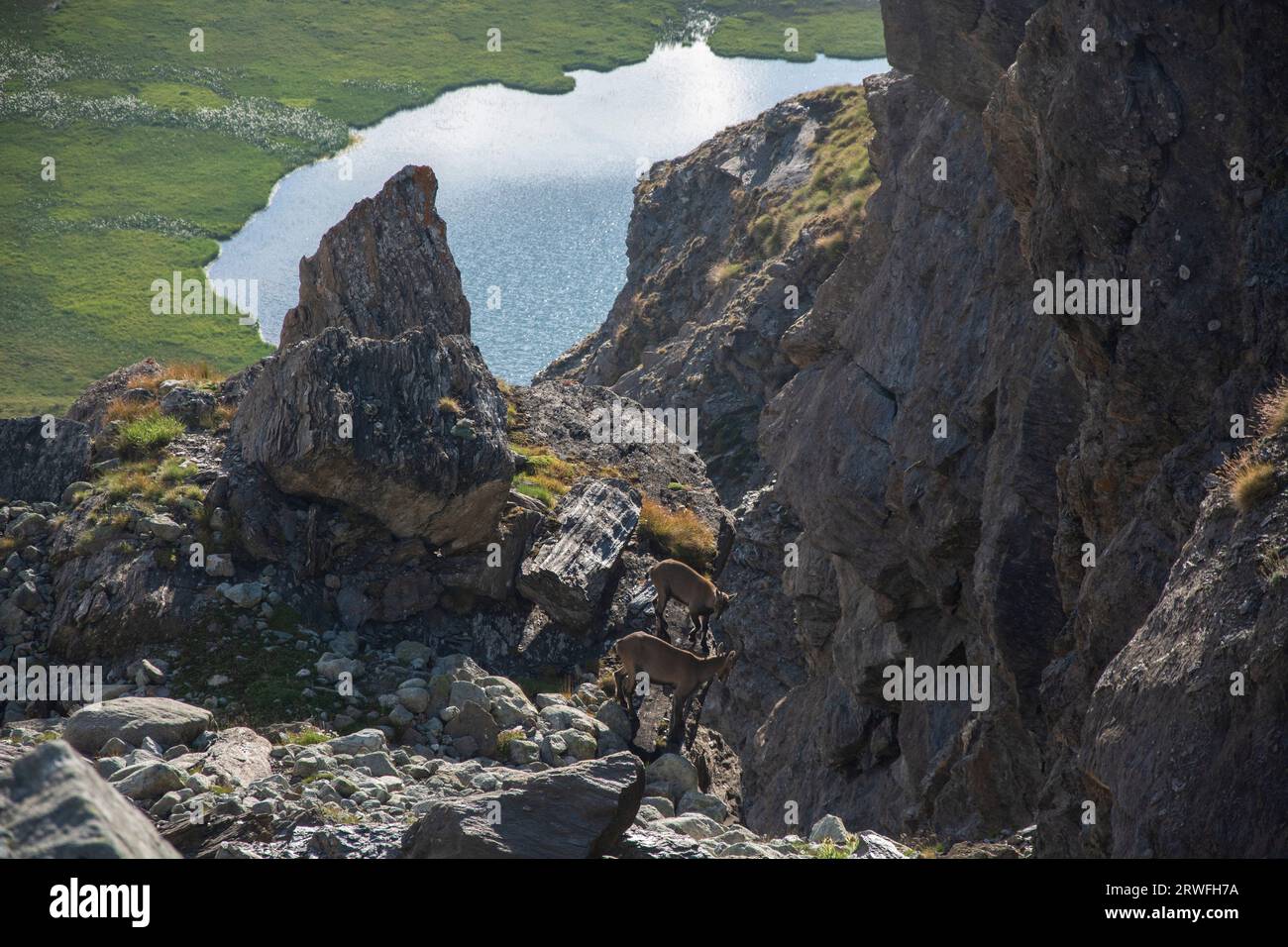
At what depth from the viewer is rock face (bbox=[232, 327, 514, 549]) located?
26.8 meters

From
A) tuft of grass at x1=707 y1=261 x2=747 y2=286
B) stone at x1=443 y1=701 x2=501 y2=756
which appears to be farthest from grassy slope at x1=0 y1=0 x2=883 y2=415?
stone at x1=443 y1=701 x2=501 y2=756

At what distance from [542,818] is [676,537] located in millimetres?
19095

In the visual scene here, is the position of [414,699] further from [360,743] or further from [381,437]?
[381,437]

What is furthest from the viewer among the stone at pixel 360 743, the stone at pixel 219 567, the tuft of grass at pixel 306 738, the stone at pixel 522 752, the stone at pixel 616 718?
the stone at pixel 219 567

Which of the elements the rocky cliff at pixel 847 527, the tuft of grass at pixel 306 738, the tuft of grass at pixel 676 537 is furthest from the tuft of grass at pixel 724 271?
the tuft of grass at pixel 306 738

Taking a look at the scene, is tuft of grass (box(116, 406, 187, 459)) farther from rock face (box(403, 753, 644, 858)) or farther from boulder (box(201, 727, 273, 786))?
rock face (box(403, 753, 644, 858))

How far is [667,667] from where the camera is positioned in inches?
944

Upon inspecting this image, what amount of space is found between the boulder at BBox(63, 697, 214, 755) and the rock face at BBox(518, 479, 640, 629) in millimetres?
9440

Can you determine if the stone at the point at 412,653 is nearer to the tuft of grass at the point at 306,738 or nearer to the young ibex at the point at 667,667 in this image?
the tuft of grass at the point at 306,738

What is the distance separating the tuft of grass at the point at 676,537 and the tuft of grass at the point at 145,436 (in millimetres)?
11813

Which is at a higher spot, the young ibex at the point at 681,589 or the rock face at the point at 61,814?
the rock face at the point at 61,814

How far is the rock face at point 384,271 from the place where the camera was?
38.2m

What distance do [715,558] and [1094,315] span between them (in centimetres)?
1589

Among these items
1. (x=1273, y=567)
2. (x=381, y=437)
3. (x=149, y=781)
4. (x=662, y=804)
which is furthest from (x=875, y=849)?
(x=381, y=437)
